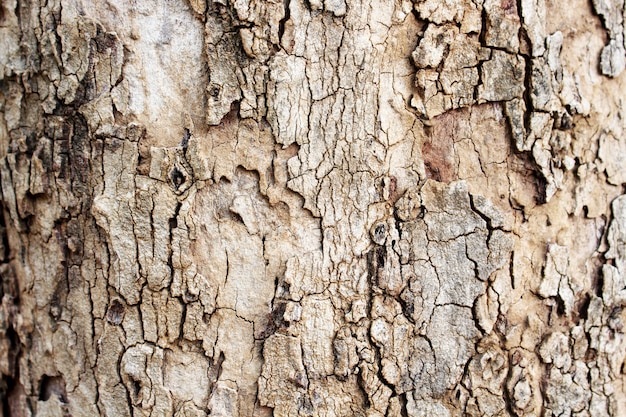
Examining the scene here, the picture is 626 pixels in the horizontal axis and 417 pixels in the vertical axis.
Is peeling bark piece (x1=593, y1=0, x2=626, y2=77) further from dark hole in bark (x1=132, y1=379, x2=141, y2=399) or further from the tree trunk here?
dark hole in bark (x1=132, y1=379, x2=141, y2=399)

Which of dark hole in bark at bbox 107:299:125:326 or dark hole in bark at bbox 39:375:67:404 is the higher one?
dark hole in bark at bbox 107:299:125:326

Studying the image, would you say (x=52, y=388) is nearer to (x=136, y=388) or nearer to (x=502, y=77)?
(x=136, y=388)

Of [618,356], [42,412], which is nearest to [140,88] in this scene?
[42,412]

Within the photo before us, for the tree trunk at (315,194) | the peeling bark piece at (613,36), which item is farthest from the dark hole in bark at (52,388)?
the peeling bark piece at (613,36)

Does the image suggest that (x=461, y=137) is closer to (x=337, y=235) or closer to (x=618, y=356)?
(x=337, y=235)

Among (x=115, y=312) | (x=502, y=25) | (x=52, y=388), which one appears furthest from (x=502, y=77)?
(x=52, y=388)

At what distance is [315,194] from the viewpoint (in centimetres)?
122

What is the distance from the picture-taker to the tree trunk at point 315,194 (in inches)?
47.3

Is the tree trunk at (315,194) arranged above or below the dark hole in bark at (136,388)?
above

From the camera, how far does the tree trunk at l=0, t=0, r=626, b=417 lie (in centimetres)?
120

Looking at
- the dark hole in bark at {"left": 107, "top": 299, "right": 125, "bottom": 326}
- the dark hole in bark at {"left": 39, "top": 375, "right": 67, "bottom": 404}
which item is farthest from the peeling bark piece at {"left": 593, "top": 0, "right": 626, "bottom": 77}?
the dark hole in bark at {"left": 39, "top": 375, "right": 67, "bottom": 404}

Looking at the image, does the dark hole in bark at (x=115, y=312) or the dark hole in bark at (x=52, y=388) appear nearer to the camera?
the dark hole in bark at (x=115, y=312)

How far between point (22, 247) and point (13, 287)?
13 centimetres

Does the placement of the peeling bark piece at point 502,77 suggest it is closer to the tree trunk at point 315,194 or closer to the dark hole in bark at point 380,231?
the tree trunk at point 315,194
